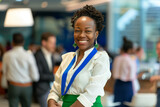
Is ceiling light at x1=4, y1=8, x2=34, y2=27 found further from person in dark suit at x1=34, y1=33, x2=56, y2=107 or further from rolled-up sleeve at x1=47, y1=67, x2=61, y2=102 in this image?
rolled-up sleeve at x1=47, y1=67, x2=61, y2=102

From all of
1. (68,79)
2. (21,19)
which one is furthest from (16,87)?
(68,79)

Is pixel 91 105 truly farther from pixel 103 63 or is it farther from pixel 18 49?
pixel 18 49

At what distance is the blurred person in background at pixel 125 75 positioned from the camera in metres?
6.72

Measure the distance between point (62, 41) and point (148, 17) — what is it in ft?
20.4

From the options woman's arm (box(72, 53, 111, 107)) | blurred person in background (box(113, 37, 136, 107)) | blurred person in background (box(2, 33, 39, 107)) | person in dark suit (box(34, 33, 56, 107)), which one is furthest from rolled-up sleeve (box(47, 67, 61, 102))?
blurred person in background (box(113, 37, 136, 107))

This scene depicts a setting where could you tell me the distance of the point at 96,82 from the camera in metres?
2.26

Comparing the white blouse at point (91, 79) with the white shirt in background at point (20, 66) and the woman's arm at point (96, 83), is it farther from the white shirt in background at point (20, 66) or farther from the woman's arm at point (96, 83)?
the white shirt in background at point (20, 66)

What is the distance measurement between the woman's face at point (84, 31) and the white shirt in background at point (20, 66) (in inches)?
110

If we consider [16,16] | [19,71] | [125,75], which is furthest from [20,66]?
[125,75]

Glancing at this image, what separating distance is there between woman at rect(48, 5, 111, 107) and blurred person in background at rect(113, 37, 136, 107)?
171 inches

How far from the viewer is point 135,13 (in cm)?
1362

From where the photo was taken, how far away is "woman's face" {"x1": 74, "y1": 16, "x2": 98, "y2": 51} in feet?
7.67

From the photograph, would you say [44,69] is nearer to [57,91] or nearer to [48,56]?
[48,56]

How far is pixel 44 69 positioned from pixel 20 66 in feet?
1.22
